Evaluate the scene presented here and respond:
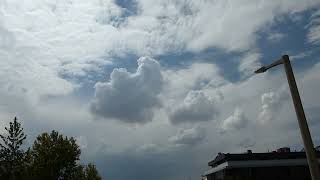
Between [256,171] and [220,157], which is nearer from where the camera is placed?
[256,171]

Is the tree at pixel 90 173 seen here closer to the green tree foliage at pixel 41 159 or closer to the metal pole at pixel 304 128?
the green tree foliage at pixel 41 159

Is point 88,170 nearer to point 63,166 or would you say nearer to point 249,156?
point 63,166

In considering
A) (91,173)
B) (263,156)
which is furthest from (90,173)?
(263,156)

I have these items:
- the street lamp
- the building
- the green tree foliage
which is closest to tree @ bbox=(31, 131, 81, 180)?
the green tree foliage

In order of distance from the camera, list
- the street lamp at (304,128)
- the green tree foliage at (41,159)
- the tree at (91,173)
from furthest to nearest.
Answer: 1. the tree at (91,173)
2. the green tree foliage at (41,159)
3. the street lamp at (304,128)

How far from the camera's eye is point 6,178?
6122 cm

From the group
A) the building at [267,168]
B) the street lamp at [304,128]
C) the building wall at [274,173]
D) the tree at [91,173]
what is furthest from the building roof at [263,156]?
the street lamp at [304,128]

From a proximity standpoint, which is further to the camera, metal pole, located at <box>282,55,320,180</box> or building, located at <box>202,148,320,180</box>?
building, located at <box>202,148,320,180</box>

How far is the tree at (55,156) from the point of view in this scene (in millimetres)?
64562

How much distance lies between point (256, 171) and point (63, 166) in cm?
3542

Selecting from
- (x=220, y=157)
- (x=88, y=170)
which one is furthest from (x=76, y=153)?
(x=220, y=157)

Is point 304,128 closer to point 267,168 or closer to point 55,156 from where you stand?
point 55,156

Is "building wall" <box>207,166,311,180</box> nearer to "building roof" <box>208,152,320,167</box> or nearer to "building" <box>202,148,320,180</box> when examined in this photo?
"building" <box>202,148,320,180</box>

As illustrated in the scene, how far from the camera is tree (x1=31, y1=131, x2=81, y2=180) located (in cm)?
6456
